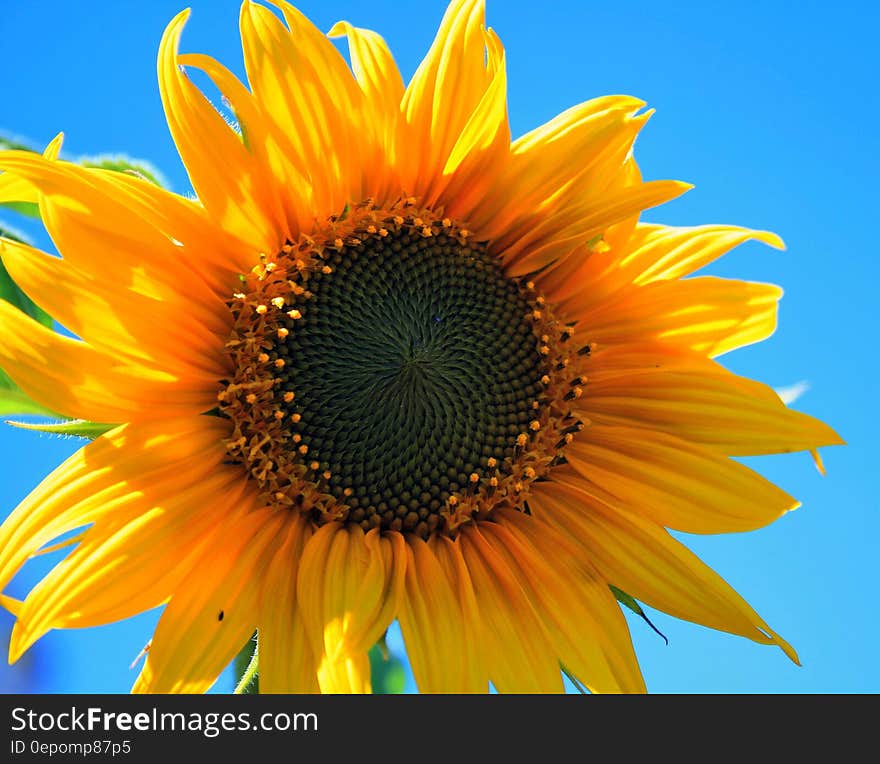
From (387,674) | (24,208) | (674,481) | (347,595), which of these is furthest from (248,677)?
(24,208)

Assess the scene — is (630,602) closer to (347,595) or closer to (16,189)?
(347,595)

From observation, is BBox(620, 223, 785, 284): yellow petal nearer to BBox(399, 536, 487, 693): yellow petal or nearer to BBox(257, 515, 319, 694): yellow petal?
BBox(399, 536, 487, 693): yellow petal

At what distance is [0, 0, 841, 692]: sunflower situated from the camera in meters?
2.23

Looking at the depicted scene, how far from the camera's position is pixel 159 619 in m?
2.26

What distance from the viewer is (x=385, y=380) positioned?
2600 mm

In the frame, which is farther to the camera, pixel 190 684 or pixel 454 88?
pixel 454 88

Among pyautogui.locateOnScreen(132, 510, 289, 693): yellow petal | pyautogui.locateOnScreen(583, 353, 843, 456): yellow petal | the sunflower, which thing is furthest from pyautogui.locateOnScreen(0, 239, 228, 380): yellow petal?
pyautogui.locateOnScreen(583, 353, 843, 456): yellow petal

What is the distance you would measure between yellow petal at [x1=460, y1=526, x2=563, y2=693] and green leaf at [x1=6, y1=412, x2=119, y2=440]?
1.00 m

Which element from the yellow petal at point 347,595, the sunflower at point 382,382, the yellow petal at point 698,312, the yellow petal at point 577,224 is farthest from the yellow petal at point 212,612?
the yellow petal at point 698,312

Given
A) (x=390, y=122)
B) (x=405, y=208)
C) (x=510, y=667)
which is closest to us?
(x=510, y=667)

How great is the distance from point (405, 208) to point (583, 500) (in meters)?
0.97

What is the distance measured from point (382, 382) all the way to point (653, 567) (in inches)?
34.8

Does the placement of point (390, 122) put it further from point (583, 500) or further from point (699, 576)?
point (699, 576)
